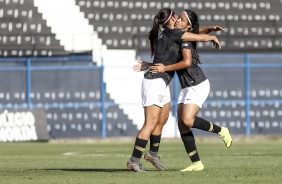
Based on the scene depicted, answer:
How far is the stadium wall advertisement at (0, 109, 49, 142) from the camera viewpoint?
25391 mm

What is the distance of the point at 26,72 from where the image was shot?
27.3 metres

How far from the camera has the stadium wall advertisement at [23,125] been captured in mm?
25391

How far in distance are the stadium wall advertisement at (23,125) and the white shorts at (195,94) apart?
46.0 ft

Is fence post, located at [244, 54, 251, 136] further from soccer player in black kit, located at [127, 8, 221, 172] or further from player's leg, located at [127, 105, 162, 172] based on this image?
player's leg, located at [127, 105, 162, 172]

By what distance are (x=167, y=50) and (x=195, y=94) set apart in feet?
2.09

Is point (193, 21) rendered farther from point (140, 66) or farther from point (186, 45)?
point (140, 66)

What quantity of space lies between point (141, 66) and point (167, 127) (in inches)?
602

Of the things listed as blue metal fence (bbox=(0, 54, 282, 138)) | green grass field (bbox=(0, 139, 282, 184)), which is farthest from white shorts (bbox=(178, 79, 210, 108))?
blue metal fence (bbox=(0, 54, 282, 138))

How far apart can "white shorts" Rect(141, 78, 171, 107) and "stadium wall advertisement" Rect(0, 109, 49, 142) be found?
14116 millimetres

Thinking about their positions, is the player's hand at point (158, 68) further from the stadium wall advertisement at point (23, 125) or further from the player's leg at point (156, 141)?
the stadium wall advertisement at point (23, 125)

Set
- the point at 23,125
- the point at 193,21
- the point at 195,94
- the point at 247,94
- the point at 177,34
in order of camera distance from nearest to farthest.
Answer: the point at 177,34 → the point at 195,94 → the point at 193,21 → the point at 23,125 → the point at 247,94

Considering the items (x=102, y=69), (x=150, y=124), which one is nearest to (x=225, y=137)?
(x=150, y=124)

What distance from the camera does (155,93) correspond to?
1162 cm

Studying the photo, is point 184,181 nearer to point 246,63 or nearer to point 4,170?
point 4,170
